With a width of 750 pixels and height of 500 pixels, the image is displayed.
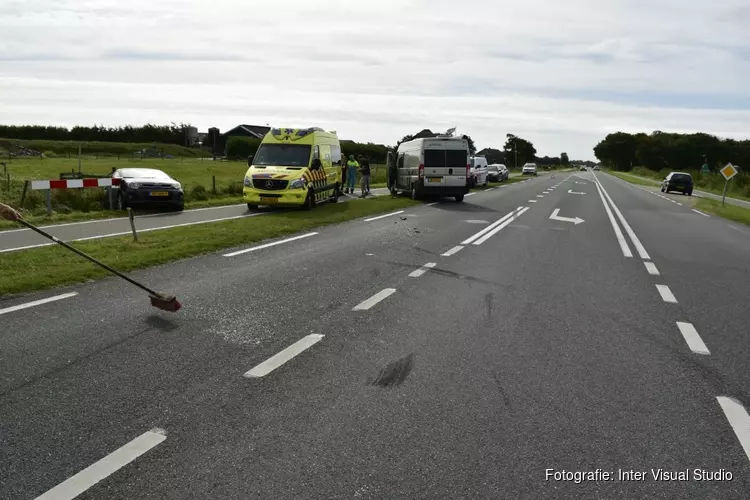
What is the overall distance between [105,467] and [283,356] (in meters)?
2.03

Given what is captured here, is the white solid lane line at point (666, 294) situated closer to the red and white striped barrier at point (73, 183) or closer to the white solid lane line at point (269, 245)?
the white solid lane line at point (269, 245)

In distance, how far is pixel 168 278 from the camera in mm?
8656

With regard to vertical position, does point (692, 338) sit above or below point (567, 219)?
above

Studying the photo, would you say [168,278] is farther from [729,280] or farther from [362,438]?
[729,280]

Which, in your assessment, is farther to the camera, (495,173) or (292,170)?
(495,173)

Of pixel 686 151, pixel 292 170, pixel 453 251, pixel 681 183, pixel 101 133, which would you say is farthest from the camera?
pixel 686 151

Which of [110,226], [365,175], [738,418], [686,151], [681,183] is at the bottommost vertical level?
[110,226]

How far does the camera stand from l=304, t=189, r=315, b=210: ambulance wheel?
65.8 feet

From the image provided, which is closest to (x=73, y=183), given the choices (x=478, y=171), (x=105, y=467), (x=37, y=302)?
(x=37, y=302)

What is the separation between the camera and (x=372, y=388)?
4.59 metres

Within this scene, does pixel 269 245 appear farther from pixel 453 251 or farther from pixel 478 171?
pixel 478 171

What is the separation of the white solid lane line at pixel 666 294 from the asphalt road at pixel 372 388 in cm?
8

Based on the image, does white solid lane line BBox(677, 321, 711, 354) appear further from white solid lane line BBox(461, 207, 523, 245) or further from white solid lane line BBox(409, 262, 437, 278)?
white solid lane line BBox(461, 207, 523, 245)

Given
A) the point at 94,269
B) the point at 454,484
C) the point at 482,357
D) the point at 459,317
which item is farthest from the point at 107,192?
the point at 454,484
